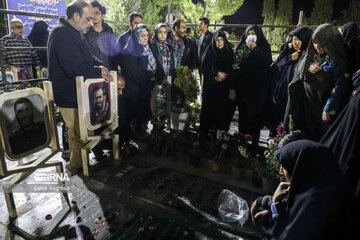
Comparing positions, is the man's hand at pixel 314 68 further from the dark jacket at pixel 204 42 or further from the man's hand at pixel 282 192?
the dark jacket at pixel 204 42

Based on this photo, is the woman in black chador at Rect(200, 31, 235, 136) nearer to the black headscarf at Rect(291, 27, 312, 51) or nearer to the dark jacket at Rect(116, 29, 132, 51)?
the black headscarf at Rect(291, 27, 312, 51)

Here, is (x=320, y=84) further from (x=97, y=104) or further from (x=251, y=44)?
(x=97, y=104)

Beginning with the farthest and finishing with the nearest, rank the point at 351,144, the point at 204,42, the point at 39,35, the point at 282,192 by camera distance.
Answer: the point at 39,35, the point at 204,42, the point at 351,144, the point at 282,192

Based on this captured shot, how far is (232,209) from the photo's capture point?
108 inches

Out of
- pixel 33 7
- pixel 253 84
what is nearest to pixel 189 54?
pixel 253 84

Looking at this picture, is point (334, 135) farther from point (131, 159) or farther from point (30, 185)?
point (30, 185)

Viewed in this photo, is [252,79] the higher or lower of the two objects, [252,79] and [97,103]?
the higher

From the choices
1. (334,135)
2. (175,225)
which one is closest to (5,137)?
(175,225)

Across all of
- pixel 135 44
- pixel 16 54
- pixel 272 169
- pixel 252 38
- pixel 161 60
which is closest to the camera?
pixel 272 169

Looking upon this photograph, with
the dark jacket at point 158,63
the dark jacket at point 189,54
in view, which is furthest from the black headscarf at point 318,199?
the dark jacket at point 189,54

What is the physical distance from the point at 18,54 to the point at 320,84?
599cm

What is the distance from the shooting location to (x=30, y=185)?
3.20 m

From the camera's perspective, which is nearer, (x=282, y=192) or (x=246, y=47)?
(x=282, y=192)

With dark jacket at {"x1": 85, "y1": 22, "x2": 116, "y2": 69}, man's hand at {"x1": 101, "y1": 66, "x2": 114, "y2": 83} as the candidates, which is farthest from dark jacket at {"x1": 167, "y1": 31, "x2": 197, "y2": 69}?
man's hand at {"x1": 101, "y1": 66, "x2": 114, "y2": 83}
